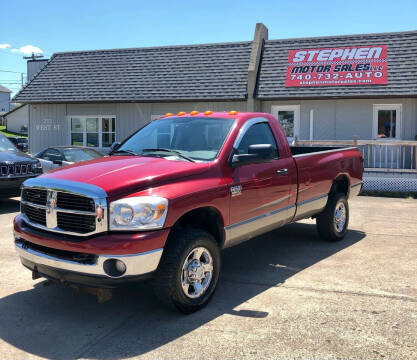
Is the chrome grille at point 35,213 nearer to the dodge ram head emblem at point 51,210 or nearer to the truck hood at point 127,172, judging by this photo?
the dodge ram head emblem at point 51,210

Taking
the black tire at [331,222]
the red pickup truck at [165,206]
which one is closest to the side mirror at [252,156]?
the red pickup truck at [165,206]

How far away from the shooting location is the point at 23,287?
5215 millimetres

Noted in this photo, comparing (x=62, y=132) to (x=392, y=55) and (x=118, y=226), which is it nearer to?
(x=392, y=55)

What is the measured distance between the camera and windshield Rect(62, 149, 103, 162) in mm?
13328

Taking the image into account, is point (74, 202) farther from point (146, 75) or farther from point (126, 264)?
point (146, 75)

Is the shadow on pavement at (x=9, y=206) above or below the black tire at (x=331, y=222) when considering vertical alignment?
below

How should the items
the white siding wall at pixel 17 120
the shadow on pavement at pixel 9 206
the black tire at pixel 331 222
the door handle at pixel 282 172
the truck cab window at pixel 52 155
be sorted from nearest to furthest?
the door handle at pixel 282 172, the black tire at pixel 331 222, the shadow on pavement at pixel 9 206, the truck cab window at pixel 52 155, the white siding wall at pixel 17 120

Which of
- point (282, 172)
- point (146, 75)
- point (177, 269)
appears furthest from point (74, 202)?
point (146, 75)

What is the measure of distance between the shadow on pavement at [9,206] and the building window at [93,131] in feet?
25.2

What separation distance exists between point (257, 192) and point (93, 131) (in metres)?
15.5

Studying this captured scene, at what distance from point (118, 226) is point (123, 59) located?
1697cm

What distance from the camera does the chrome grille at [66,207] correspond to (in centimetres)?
395

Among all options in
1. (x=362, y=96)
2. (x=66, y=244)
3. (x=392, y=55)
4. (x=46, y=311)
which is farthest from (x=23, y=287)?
(x=392, y=55)

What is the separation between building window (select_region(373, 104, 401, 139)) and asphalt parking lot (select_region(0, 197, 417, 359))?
33.1 feet
